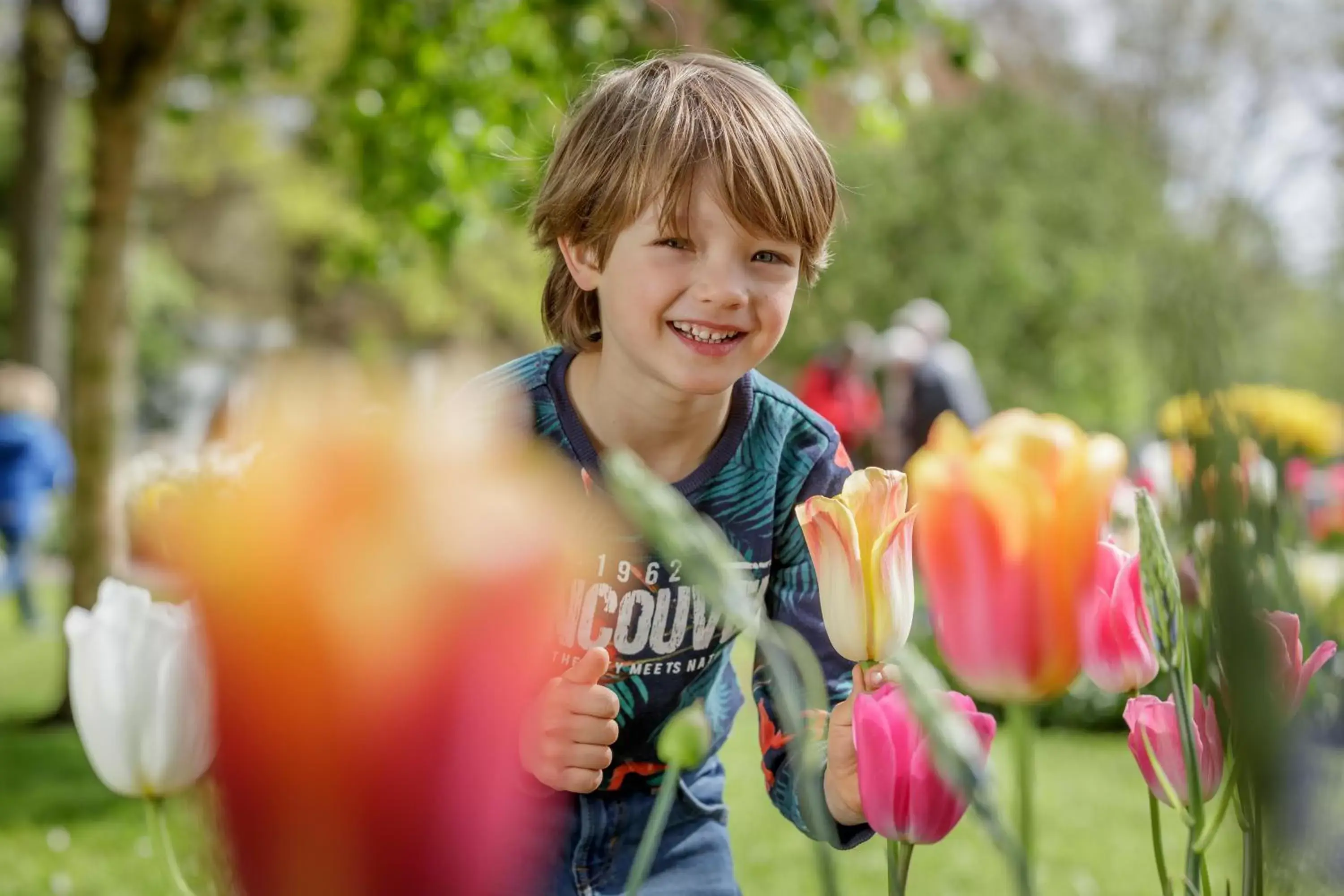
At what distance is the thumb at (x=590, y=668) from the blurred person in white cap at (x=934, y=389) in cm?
708

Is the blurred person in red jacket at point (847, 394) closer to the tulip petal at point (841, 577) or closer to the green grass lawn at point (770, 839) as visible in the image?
the green grass lawn at point (770, 839)

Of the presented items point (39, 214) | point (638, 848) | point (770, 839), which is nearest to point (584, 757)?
point (638, 848)

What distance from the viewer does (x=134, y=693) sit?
55 centimetres

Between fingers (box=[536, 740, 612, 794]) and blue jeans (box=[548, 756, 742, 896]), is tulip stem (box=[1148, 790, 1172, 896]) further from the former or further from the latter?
blue jeans (box=[548, 756, 742, 896])

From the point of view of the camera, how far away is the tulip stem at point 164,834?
49cm

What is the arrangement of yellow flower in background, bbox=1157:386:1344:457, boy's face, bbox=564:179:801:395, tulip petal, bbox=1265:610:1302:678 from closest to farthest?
yellow flower in background, bbox=1157:386:1344:457, tulip petal, bbox=1265:610:1302:678, boy's face, bbox=564:179:801:395

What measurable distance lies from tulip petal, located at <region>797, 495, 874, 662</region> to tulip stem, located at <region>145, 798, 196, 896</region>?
321 millimetres

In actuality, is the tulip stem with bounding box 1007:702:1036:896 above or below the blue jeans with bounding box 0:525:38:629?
below

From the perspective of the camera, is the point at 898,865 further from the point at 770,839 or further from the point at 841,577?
the point at 770,839

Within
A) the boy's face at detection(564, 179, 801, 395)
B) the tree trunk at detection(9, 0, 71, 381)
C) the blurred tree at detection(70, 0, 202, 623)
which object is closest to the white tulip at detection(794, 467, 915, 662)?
the boy's face at detection(564, 179, 801, 395)

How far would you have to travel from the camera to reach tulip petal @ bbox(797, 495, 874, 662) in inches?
27.6

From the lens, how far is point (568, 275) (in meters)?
1.63

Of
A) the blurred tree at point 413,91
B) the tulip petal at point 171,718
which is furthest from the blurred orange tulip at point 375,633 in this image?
the blurred tree at point 413,91

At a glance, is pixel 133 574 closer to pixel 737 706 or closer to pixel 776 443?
pixel 776 443
